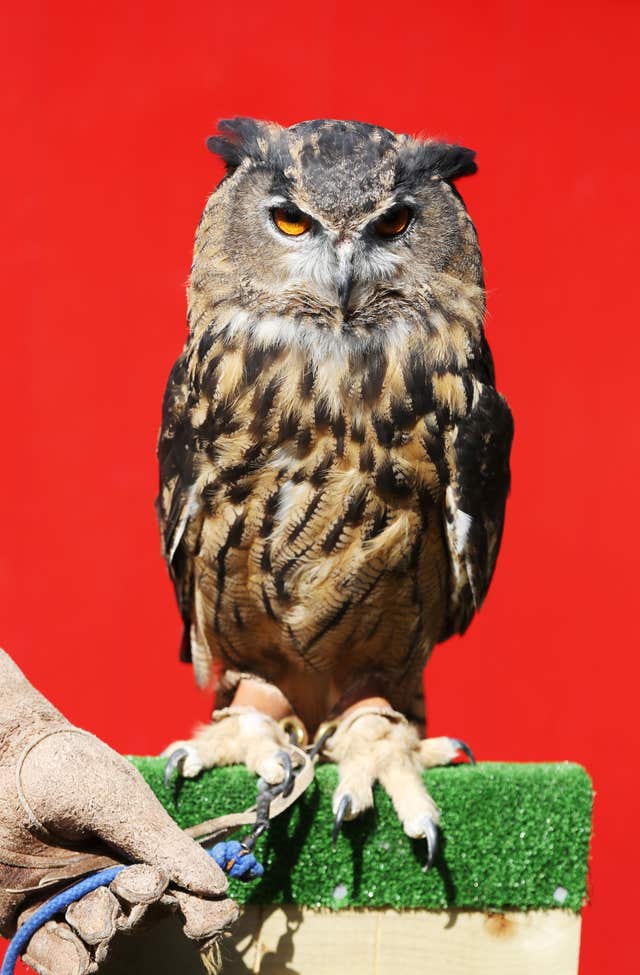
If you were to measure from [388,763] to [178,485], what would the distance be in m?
0.48

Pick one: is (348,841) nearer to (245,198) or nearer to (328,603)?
(328,603)

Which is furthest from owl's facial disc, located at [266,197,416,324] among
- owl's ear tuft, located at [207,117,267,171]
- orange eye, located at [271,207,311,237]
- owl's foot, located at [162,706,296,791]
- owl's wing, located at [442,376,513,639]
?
owl's foot, located at [162,706,296,791]

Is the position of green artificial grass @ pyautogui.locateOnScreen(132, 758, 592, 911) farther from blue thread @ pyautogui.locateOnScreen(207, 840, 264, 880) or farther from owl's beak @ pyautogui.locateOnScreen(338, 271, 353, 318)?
owl's beak @ pyautogui.locateOnScreen(338, 271, 353, 318)

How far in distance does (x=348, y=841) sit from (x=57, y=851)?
0.48 metres

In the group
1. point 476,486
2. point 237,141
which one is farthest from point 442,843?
point 237,141

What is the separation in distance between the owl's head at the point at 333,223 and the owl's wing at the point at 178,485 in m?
0.17

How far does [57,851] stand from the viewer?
3.35 ft

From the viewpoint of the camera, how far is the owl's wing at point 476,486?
152 centimetres

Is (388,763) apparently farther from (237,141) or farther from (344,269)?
(237,141)

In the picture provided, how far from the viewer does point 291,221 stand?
4.72 feet

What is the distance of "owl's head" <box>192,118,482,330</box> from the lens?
1.40 meters

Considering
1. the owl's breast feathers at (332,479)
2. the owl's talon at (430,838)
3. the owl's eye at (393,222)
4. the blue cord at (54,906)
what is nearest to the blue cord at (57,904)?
the blue cord at (54,906)

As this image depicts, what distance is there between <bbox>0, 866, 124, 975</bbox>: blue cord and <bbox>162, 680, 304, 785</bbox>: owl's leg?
1.32 feet

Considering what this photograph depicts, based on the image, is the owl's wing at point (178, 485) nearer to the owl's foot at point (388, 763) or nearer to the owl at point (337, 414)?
the owl at point (337, 414)
